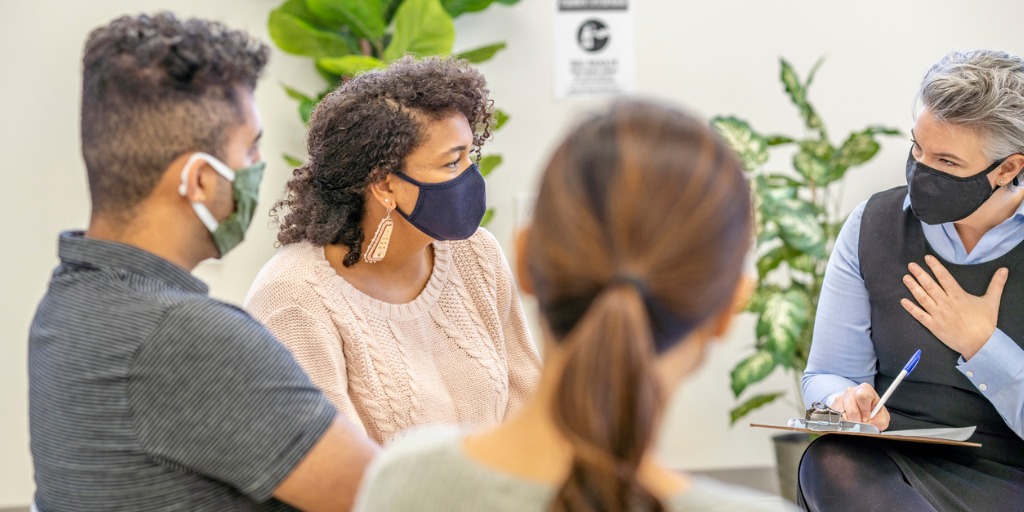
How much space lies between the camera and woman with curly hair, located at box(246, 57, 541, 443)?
171 centimetres

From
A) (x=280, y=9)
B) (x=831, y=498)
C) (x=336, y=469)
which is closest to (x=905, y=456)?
(x=831, y=498)

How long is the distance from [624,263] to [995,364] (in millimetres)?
1143

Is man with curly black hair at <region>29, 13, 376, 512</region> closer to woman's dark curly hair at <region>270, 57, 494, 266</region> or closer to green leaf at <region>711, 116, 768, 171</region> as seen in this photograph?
woman's dark curly hair at <region>270, 57, 494, 266</region>

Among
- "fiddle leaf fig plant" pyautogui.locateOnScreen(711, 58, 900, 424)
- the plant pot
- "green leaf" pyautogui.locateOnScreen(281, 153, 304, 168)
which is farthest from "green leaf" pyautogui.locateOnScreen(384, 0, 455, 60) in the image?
the plant pot

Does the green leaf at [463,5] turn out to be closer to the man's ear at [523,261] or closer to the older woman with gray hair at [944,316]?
the older woman with gray hair at [944,316]

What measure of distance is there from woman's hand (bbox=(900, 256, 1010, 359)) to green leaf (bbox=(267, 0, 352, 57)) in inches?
68.9

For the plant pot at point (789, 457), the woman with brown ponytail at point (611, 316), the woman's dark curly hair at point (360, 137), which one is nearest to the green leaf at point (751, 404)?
the plant pot at point (789, 457)

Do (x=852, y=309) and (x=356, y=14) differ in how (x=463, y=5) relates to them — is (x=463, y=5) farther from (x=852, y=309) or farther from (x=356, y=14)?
(x=852, y=309)

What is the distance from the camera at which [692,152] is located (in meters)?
0.84

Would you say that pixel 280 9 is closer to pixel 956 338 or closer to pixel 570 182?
pixel 956 338

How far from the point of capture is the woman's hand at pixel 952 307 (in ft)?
5.63

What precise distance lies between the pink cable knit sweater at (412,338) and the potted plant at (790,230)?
1.09 metres

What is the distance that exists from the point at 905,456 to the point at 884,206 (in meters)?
0.48

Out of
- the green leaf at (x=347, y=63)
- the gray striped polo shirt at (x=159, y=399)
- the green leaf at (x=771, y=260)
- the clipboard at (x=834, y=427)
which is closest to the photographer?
the gray striped polo shirt at (x=159, y=399)
